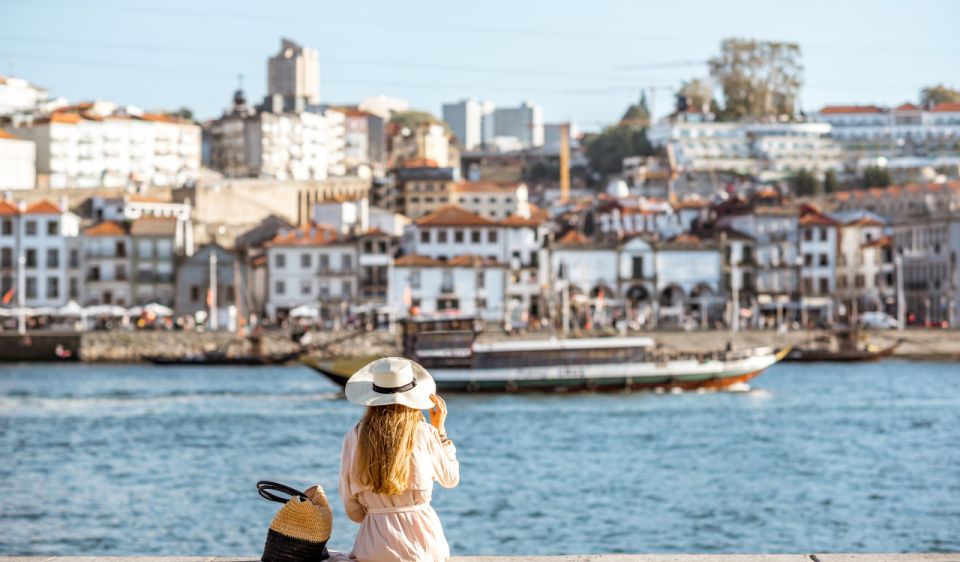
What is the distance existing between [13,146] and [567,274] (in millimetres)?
47036

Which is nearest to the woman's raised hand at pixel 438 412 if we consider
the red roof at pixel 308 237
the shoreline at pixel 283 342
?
the shoreline at pixel 283 342

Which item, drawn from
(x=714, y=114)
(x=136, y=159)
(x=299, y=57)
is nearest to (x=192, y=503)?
(x=136, y=159)

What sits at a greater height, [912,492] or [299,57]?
[299,57]

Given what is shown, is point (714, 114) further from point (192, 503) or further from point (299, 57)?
point (192, 503)

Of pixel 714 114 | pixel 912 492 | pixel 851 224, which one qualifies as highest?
pixel 714 114

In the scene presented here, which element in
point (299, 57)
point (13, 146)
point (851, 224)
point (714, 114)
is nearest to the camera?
point (851, 224)

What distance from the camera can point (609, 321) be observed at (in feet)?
317

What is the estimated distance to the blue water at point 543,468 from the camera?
1014 inches

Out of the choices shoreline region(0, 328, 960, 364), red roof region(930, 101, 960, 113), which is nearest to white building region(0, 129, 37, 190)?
shoreline region(0, 328, 960, 364)

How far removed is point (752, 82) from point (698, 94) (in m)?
10.4

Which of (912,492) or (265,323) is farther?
(265,323)

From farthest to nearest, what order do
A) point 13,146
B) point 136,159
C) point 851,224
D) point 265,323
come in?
point 136,159 < point 13,146 < point 851,224 < point 265,323

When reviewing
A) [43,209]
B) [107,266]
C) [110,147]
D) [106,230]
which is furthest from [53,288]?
[110,147]

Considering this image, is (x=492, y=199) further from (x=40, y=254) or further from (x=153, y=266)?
(x=40, y=254)
